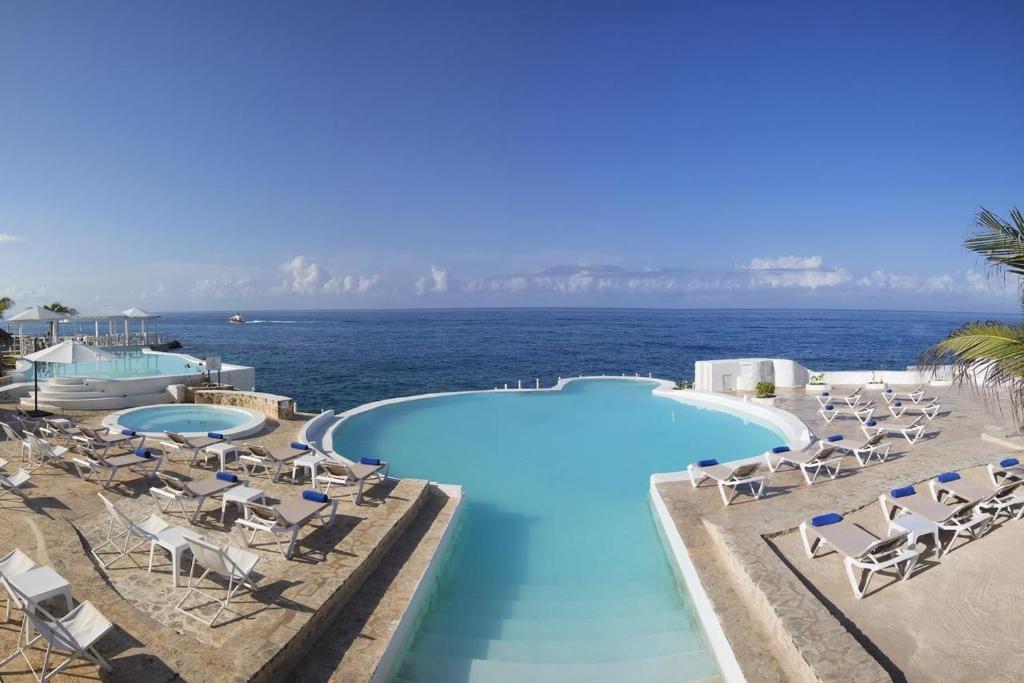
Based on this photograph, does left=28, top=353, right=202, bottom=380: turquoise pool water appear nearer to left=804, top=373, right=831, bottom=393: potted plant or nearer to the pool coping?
the pool coping

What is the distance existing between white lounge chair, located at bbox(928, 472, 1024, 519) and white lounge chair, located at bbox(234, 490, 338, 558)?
8.63 meters

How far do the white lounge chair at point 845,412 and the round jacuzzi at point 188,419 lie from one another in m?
14.3

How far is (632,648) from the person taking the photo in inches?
223

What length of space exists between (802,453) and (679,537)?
4359mm

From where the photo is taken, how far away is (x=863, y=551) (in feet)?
19.4

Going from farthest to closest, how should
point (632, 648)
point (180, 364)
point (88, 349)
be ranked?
point (180, 364) → point (88, 349) → point (632, 648)

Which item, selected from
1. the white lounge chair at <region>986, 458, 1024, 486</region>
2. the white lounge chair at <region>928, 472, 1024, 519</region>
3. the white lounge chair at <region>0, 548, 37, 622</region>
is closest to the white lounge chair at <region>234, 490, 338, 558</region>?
the white lounge chair at <region>0, 548, 37, 622</region>

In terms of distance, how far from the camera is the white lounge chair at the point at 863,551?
5.85m

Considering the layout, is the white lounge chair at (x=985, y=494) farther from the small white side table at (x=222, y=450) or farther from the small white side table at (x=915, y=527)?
the small white side table at (x=222, y=450)

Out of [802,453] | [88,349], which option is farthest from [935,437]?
[88,349]

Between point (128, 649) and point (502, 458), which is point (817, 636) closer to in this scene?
point (128, 649)

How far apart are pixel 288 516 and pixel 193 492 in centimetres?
177

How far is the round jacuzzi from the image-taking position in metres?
13.0

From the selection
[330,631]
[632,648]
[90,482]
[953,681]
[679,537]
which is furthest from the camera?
[90,482]
